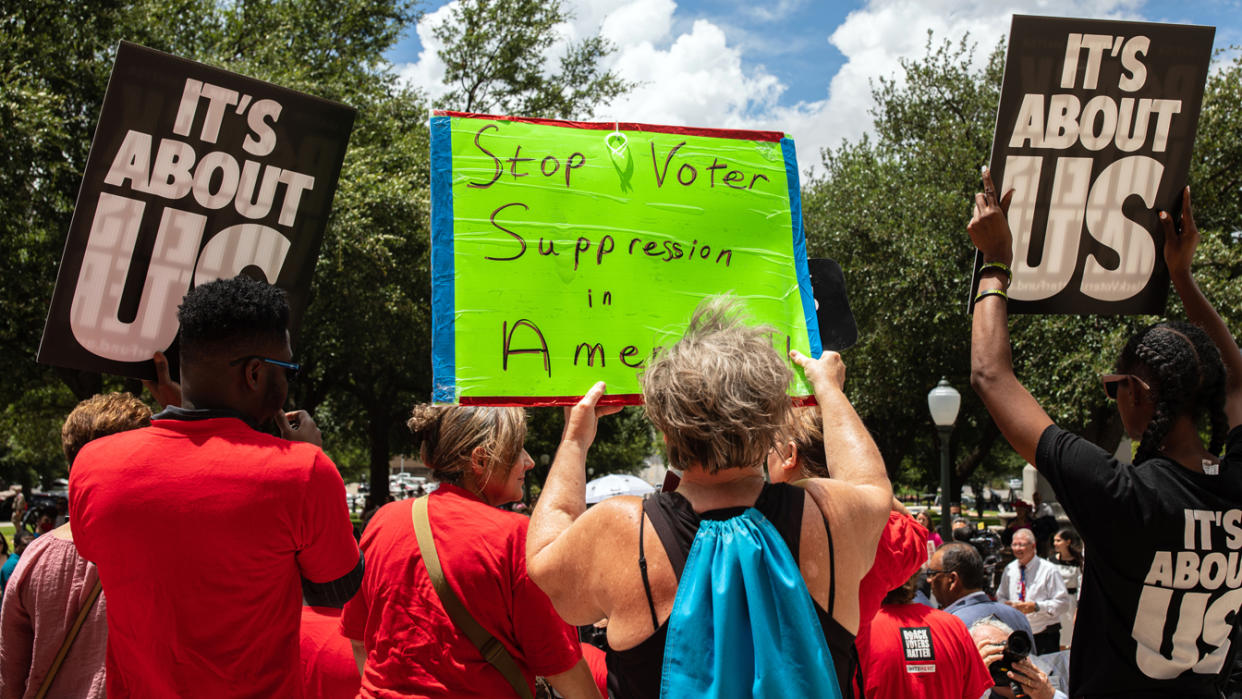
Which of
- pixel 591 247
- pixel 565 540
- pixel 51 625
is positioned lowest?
pixel 51 625

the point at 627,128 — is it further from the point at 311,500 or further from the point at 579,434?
the point at 311,500

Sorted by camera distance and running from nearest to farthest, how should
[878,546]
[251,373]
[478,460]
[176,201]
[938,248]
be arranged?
[878,546], [251,373], [478,460], [176,201], [938,248]

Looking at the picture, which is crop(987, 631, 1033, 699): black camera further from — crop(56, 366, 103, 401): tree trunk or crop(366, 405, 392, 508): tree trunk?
crop(366, 405, 392, 508): tree trunk

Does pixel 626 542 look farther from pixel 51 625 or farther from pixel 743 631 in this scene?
pixel 51 625

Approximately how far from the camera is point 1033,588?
763 cm

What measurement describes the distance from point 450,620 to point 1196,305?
2.51m

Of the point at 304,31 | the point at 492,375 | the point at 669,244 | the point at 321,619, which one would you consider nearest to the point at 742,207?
the point at 669,244

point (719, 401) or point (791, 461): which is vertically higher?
point (719, 401)

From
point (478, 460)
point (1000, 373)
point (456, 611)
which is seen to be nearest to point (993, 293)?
point (1000, 373)

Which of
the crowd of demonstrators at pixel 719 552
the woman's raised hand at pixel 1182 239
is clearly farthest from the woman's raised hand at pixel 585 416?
the woman's raised hand at pixel 1182 239

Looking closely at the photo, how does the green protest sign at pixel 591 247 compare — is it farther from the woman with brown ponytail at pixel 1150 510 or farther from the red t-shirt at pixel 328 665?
the red t-shirt at pixel 328 665

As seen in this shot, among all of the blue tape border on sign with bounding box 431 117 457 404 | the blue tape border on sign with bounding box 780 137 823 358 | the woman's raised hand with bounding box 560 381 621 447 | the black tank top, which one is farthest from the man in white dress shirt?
the blue tape border on sign with bounding box 431 117 457 404

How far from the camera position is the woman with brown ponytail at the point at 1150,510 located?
7.38ft

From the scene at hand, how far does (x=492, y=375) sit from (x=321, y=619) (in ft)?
5.06
